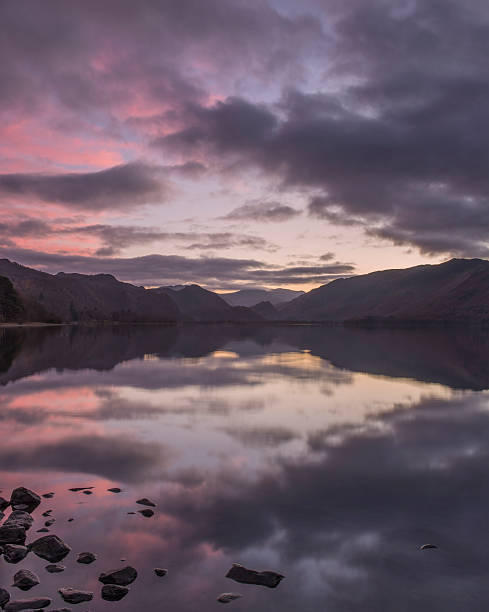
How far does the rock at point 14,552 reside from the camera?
35.0 ft

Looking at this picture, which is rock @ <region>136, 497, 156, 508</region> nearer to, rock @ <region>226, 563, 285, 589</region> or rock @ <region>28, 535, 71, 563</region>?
Answer: rock @ <region>28, 535, 71, 563</region>

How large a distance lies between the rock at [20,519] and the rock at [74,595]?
3243mm

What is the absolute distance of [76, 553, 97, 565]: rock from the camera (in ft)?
35.1

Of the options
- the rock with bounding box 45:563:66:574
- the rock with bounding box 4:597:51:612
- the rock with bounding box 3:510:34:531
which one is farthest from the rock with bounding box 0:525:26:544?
the rock with bounding box 4:597:51:612

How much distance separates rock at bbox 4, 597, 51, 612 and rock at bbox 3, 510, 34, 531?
314 cm

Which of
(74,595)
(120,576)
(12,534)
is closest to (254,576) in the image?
(120,576)

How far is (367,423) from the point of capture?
25688 millimetres

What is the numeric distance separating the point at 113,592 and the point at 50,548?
2.33 m

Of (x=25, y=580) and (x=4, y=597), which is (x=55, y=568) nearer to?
(x=25, y=580)

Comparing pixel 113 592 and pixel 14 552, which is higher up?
pixel 14 552

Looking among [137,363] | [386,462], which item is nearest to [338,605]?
[386,462]

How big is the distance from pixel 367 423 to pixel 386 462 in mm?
7018

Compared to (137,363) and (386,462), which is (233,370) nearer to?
(137,363)

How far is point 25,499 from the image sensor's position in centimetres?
1391
